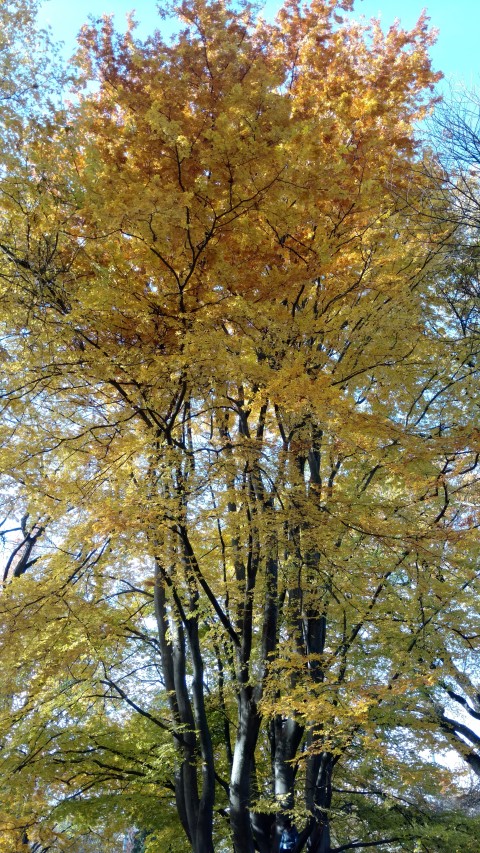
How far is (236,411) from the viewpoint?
5.98 meters

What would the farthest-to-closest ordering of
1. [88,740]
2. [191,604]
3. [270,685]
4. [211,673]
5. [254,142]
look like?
[211,673] < [88,740] < [191,604] < [270,685] < [254,142]

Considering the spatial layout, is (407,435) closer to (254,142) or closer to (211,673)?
(254,142)

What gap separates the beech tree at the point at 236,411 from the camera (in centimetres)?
429

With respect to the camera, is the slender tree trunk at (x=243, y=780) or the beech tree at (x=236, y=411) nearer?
the beech tree at (x=236, y=411)

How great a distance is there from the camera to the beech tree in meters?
4.29

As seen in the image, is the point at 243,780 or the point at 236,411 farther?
the point at 236,411

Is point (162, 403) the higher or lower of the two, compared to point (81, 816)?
higher

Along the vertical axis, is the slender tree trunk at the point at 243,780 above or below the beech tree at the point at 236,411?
below

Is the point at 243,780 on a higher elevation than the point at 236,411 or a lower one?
lower

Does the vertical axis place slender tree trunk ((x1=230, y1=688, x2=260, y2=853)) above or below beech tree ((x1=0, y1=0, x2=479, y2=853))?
below

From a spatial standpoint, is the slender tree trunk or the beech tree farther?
the slender tree trunk

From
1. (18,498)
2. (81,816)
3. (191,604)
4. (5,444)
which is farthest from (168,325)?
(81,816)

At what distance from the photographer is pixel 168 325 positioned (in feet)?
15.8

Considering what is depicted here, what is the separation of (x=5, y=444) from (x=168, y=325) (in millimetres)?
1866
